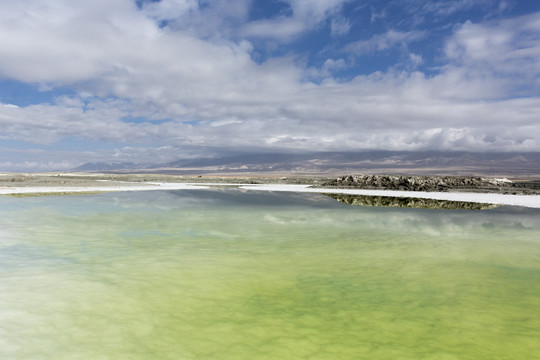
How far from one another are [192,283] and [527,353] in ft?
18.9

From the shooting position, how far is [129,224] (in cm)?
1523

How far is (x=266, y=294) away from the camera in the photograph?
22.7ft

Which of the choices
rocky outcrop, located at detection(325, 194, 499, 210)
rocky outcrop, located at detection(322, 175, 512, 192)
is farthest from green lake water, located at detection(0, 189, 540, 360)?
rocky outcrop, located at detection(322, 175, 512, 192)

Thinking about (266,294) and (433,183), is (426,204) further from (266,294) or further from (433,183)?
(433,183)

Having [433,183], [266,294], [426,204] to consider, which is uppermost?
[433,183]

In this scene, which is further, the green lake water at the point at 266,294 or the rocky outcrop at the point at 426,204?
the rocky outcrop at the point at 426,204

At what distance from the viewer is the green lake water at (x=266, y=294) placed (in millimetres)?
4914

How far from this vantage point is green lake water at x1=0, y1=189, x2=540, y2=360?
491cm

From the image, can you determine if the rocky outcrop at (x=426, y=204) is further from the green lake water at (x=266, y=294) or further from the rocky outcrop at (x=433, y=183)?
the rocky outcrop at (x=433, y=183)

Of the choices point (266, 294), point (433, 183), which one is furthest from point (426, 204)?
point (433, 183)

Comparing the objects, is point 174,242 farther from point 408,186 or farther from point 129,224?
point 408,186

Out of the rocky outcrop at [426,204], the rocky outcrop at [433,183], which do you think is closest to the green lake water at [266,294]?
the rocky outcrop at [426,204]

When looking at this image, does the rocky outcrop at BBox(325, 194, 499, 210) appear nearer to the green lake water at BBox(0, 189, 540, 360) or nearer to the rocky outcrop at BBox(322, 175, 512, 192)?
the green lake water at BBox(0, 189, 540, 360)

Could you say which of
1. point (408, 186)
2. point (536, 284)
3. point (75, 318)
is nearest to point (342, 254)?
point (536, 284)
